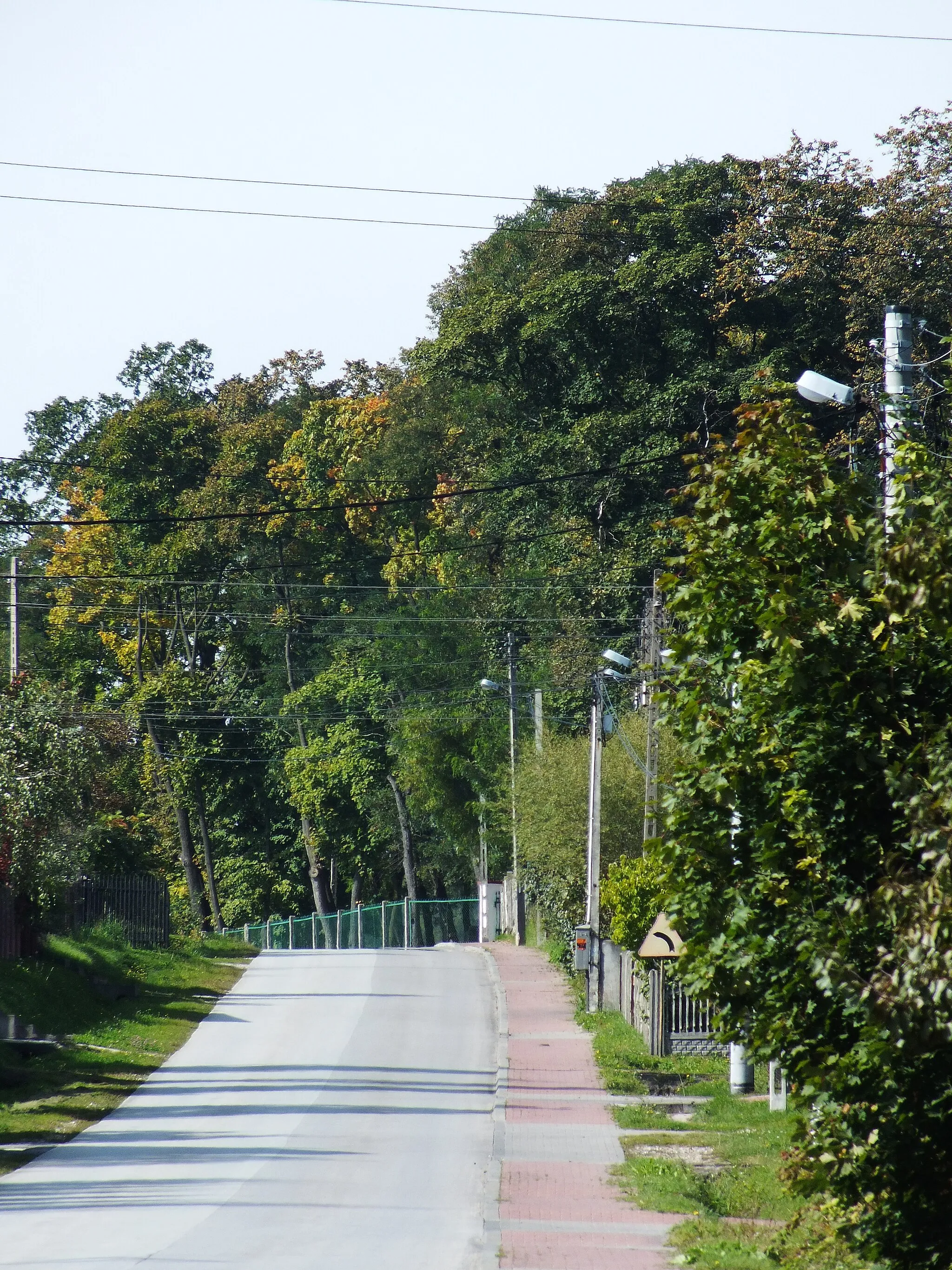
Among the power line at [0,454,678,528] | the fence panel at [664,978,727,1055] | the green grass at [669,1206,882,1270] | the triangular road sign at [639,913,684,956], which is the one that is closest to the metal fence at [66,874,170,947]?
the power line at [0,454,678,528]

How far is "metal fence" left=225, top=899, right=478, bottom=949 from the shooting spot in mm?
54281

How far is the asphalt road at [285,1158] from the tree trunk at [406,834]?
31090mm

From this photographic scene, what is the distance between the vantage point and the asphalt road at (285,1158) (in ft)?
34.9

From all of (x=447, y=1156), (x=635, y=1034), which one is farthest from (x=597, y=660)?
(x=447, y=1156)

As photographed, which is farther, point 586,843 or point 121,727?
point 121,727

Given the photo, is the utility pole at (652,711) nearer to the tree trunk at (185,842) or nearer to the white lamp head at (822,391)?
the white lamp head at (822,391)

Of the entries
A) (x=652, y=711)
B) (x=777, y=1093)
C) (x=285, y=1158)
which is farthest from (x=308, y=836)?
(x=285, y=1158)

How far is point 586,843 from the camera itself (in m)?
33.6

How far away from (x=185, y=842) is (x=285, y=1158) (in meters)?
46.0

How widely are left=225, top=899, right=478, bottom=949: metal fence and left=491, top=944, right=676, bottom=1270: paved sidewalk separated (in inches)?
1159

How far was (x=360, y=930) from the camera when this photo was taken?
54.5 meters

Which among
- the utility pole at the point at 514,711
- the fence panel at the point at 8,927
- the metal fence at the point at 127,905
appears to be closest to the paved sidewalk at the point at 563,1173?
the fence panel at the point at 8,927

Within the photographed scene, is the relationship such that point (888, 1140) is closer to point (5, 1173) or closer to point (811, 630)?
point (811, 630)

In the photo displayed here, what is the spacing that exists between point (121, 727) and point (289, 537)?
1954 centimetres
